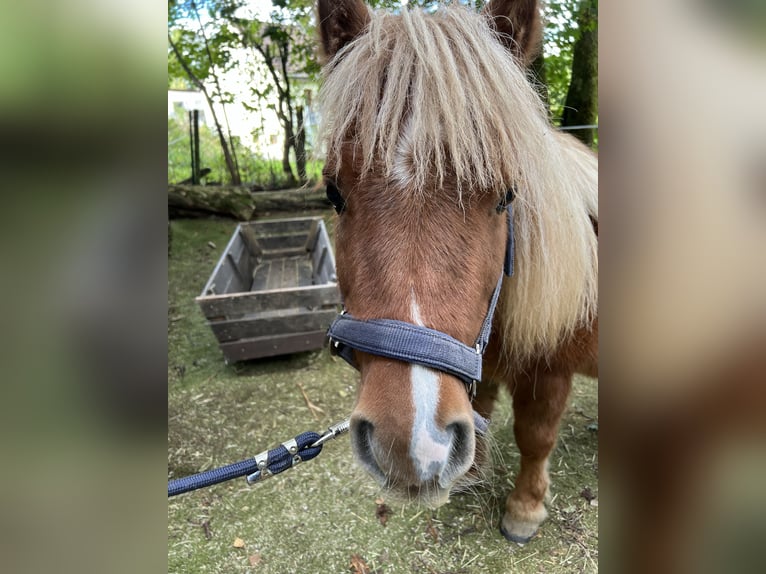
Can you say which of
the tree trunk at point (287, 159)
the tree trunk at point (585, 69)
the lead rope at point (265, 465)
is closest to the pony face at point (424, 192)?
the lead rope at point (265, 465)

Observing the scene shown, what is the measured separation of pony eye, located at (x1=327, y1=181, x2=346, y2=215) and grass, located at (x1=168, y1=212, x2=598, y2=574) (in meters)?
1.06

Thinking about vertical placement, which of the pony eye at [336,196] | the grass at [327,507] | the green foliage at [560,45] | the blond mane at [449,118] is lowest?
the grass at [327,507]

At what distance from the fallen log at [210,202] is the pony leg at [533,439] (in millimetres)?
6405

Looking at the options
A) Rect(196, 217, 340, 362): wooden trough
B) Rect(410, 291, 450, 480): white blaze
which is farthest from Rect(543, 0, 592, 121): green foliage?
Rect(410, 291, 450, 480): white blaze

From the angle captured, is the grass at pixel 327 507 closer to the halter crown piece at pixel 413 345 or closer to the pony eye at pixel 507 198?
the halter crown piece at pixel 413 345

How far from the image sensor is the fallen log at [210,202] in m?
7.02

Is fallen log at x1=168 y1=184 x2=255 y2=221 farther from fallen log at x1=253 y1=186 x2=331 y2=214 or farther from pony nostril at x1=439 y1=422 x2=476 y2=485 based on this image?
pony nostril at x1=439 y1=422 x2=476 y2=485

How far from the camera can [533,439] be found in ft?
6.72

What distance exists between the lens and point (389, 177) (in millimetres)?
1102
